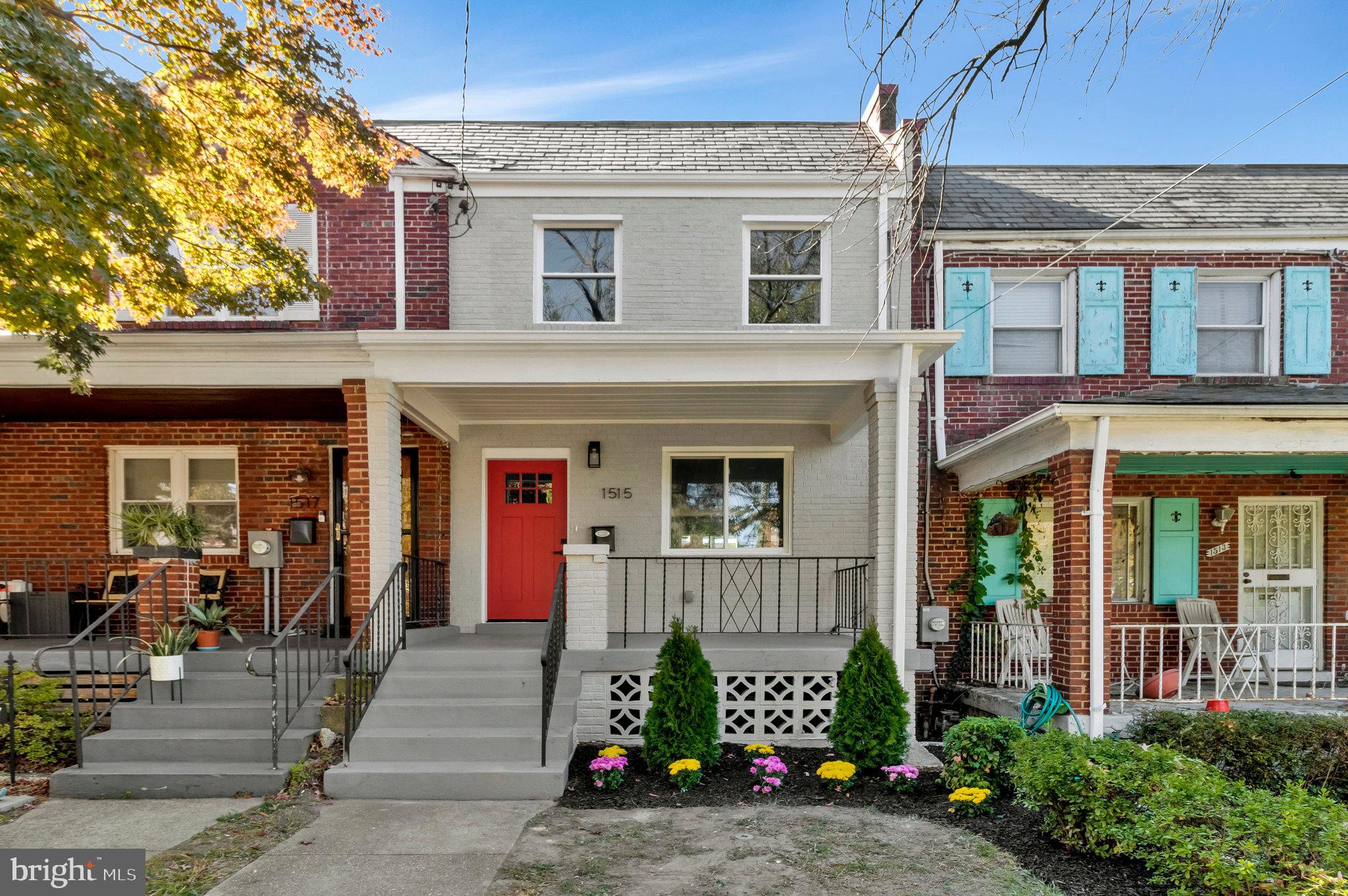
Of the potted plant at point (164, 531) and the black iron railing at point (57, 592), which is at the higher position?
the potted plant at point (164, 531)

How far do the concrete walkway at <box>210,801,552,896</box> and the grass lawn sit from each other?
→ 6.9 inches

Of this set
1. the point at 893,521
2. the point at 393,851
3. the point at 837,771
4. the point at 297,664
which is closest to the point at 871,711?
the point at 837,771

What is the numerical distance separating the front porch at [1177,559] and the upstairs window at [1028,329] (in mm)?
1420

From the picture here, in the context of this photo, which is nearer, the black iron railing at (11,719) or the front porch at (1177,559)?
the black iron railing at (11,719)

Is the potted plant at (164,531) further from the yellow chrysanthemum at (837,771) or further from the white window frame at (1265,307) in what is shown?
the white window frame at (1265,307)

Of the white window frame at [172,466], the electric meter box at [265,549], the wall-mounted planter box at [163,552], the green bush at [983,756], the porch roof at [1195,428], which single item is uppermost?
the porch roof at [1195,428]

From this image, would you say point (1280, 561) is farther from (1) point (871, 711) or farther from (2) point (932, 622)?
(1) point (871, 711)

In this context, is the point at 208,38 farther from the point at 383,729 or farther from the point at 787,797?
the point at 787,797

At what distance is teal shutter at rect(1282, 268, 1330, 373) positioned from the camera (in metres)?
9.67

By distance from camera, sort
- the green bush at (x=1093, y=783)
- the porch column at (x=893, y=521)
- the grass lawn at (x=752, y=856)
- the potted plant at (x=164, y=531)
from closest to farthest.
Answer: the grass lawn at (x=752, y=856) < the green bush at (x=1093, y=783) < the porch column at (x=893, y=521) < the potted plant at (x=164, y=531)

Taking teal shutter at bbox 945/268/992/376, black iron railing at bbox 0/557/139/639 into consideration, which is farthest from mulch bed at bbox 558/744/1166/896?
black iron railing at bbox 0/557/139/639

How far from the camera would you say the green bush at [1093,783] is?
450 cm

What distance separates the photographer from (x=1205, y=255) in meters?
9.78

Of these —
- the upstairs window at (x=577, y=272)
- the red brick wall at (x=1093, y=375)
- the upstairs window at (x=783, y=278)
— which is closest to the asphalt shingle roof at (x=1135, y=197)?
the red brick wall at (x=1093, y=375)
